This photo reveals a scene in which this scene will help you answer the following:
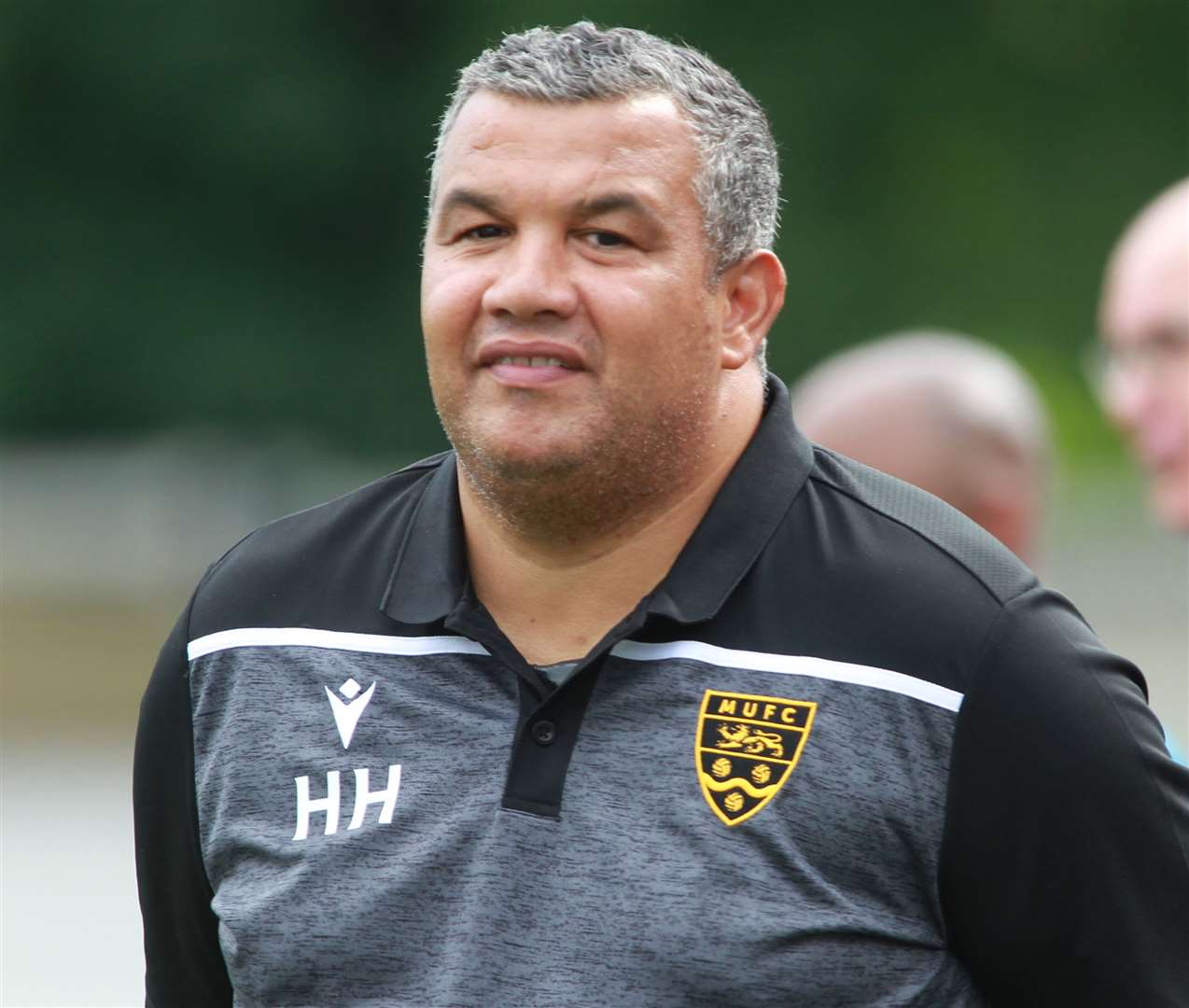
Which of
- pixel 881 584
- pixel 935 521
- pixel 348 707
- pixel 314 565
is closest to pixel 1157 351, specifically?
pixel 935 521

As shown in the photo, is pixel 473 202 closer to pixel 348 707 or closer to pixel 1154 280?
pixel 348 707

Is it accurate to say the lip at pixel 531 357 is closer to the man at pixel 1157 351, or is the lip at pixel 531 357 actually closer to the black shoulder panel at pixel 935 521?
the black shoulder panel at pixel 935 521

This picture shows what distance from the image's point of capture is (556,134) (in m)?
2.85

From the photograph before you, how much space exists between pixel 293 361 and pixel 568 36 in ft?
55.9

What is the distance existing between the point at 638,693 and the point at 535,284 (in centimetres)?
56

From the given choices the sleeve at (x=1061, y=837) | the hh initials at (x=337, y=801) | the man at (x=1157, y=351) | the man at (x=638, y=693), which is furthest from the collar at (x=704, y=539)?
the man at (x=1157, y=351)

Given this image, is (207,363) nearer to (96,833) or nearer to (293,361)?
(293,361)

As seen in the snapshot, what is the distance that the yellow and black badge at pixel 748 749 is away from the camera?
2.70m

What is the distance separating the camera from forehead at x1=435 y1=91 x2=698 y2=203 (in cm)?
283

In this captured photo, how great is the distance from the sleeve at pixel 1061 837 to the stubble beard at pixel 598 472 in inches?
19.9

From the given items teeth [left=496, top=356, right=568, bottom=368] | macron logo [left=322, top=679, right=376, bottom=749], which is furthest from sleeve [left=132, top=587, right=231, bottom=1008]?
teeth [left=496, top=356, right=568, bottom=368]

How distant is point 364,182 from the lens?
63.7 ft

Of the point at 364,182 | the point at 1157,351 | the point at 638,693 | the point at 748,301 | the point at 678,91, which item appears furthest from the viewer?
the point at 364,182

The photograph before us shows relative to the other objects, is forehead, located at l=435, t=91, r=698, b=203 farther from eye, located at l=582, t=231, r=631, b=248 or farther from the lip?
the lip
